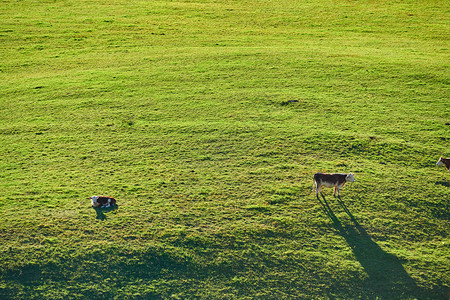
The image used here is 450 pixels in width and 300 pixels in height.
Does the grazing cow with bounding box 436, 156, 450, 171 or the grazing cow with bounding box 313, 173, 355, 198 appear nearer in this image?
the grazing cow with bounding box 313, 173, 355, 198

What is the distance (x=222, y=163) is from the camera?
1636cm

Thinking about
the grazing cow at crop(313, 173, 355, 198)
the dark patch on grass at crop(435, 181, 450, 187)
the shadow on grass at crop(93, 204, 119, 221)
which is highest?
the grazing cow at crop(313, 173, 355, 198)

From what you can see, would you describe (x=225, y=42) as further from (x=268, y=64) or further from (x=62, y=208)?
(x=62, y=208)

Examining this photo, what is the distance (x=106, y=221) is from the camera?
513 inches

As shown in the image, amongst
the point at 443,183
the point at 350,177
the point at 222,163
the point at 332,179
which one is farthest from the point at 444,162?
the point at 222,163

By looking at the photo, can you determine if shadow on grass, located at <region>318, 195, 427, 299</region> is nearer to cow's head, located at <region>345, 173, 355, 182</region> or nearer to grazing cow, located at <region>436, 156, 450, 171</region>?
cow's head, located at <region>345, 173, 355, 182</region>

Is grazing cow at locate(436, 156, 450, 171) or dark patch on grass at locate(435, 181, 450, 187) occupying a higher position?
grazing cow at locate(436, 156, 450, 171)

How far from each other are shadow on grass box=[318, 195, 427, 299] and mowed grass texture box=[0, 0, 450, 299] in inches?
1.9

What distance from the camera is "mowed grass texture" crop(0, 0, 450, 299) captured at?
11.4 m

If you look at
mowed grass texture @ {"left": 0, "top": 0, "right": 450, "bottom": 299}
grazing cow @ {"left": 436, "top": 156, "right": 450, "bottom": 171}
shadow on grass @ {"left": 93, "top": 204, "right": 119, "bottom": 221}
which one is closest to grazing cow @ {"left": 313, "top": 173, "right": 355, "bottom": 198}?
mowed grass texture @ {"left": 0, "top": 0, "right": 450, "bottom": 299}

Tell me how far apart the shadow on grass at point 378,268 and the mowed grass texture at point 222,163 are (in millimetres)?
48

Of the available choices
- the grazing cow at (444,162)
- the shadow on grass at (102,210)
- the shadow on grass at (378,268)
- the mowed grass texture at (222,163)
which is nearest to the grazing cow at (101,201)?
the shadow on grass at (102,210)

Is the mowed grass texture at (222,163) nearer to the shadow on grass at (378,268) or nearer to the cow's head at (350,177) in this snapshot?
the shadow on grass at (378,268)

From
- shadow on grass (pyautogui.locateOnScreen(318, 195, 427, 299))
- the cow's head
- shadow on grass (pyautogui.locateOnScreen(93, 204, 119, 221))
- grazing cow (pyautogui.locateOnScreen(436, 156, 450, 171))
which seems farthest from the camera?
grazing cow (pyautogui.locateOnScreen(436, 156, 450, 171))
